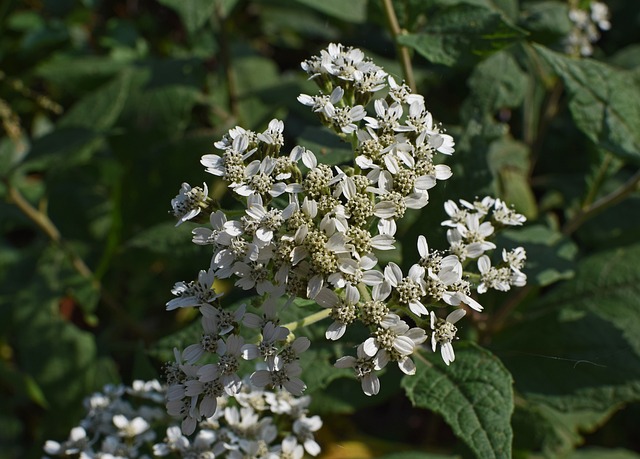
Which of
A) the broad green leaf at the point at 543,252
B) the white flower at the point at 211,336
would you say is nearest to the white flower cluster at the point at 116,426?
the white flower at the point at 211,336

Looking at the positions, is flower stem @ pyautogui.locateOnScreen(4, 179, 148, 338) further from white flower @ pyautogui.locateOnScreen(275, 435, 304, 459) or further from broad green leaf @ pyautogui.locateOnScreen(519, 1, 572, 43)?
broad green leaf @ pyautogui.locateOnScreen(519, 1, 572, 43)

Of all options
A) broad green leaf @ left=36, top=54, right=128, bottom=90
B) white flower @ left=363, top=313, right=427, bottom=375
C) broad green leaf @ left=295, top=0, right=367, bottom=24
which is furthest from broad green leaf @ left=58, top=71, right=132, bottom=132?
white flower @ left=363, top=313, right=427, bottom=375

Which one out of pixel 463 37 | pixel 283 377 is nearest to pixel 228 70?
pixel 463 37

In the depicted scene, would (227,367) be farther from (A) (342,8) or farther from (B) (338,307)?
(A) (342,8)

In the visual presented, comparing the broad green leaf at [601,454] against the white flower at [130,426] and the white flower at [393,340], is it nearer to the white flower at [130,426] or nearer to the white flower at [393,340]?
the white flower at [393,340]

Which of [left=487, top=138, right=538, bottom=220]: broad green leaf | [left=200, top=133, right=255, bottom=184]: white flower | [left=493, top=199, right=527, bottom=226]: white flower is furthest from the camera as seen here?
[left=487, top=138, right=538, bottom=220]: broad green leaf

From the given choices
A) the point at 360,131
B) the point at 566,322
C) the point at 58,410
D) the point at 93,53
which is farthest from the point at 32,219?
the point at 566,322
